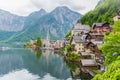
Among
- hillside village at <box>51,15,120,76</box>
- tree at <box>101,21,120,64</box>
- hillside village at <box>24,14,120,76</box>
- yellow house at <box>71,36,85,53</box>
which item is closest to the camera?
tree at <box>101,21,120,64</box>

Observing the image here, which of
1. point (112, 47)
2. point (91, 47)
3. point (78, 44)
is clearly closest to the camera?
point (112, 47)

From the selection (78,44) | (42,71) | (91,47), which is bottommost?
(42,71)

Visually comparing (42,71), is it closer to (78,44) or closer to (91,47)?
(91,47)

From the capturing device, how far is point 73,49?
11112 centimetres

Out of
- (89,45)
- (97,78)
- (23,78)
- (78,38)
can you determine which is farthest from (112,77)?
(78,38)

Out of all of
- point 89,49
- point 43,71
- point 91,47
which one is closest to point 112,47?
point 43,71

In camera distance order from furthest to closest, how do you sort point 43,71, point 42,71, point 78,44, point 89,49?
point 78,44 < point 89,49 < point 42,71 < point 43,71

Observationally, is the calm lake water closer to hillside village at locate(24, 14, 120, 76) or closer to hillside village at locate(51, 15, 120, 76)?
hillside village at locate(24, 14, 120, 76)

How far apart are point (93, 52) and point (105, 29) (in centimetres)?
3215

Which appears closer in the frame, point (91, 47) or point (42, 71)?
point (42, 71)

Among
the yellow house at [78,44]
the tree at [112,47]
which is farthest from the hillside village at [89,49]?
the tree at [112,47]

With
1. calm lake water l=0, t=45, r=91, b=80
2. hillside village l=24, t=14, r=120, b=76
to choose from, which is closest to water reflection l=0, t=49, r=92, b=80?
calm lake water l=0, t=45, r=91, b=80

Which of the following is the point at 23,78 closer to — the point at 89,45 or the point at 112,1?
the point at 89,45

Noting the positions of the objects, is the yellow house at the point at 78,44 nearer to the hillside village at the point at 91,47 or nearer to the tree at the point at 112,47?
the hillside village at the point at 91,47
